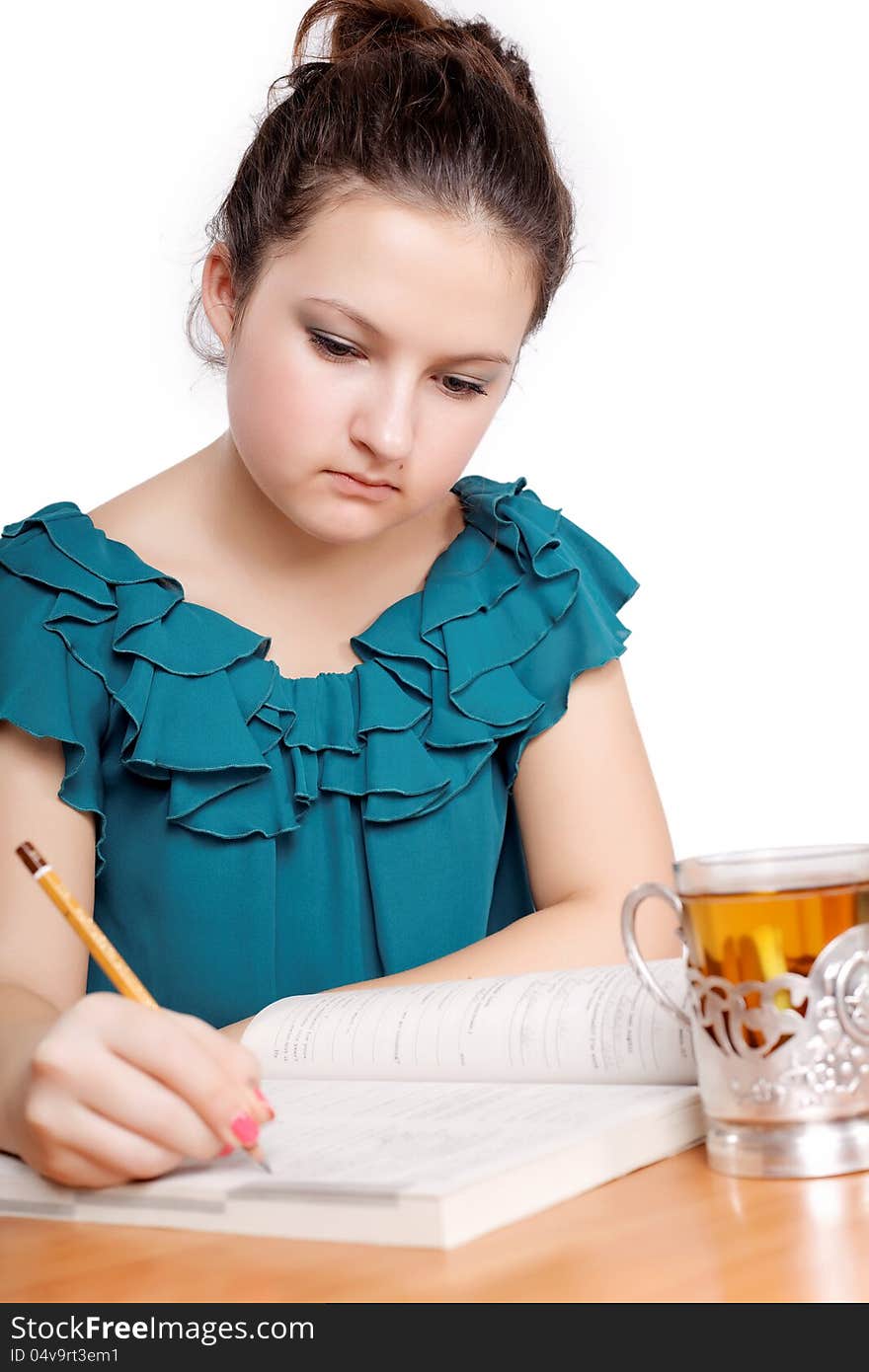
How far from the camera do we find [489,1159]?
726 millimetres

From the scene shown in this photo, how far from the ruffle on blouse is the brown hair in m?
0.27

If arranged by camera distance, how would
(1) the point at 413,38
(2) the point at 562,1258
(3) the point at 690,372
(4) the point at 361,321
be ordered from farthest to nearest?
(3) the point at 690,372 → (1) the point at 413,38 → (4) the point at 361,321 → (2) the point at 562,1258

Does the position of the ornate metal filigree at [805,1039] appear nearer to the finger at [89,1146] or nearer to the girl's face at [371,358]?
the finger at [89,1146]

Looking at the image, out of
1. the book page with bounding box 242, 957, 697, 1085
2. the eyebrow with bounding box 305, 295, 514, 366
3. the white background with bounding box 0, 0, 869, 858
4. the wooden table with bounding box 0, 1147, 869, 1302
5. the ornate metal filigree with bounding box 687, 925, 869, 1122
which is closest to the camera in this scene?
the wooden table with bounding box 0, 1147, 869, 1302

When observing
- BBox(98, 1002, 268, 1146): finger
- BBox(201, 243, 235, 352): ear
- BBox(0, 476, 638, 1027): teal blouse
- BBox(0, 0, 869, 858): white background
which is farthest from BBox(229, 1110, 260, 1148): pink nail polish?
BBox(0, 0, 869, 858): white background

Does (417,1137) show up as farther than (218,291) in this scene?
No

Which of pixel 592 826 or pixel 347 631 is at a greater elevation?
pixel 347 631

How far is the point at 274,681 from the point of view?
1.50 m

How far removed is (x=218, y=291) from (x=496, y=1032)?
0.86 m

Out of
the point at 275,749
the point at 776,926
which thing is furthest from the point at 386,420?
the point at 776,926

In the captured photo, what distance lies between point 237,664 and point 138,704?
114mm

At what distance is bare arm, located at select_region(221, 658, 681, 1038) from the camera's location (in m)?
1.39

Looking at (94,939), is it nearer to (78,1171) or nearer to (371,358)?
(78,1171)

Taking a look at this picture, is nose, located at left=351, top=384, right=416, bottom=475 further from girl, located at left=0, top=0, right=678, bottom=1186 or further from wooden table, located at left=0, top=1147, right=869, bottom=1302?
wooden table, located at left=0, top=1147, right=869, bottom=1302
